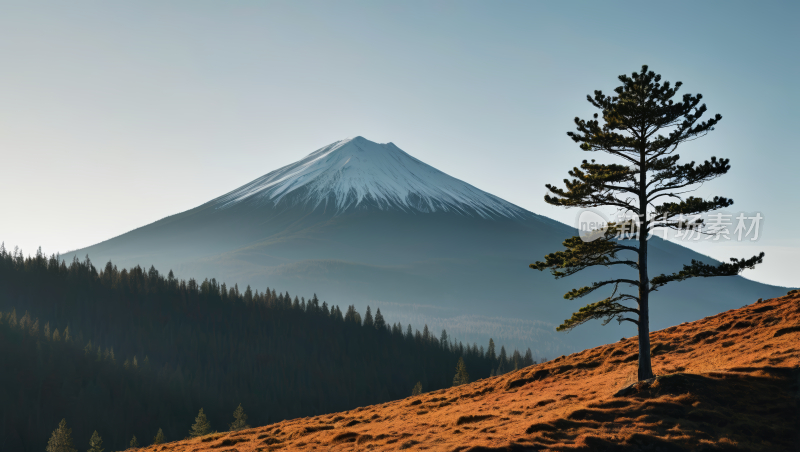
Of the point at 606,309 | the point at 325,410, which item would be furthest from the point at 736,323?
the point at 325,410

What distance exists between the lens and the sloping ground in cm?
1769

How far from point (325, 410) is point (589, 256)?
149 metres

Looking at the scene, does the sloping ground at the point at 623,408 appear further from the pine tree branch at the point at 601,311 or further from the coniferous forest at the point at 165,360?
the coniferous forest at the point at 165,360

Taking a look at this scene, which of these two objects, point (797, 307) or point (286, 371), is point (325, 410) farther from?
point (797, 307)

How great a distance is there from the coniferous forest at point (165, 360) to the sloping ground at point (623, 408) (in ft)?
315

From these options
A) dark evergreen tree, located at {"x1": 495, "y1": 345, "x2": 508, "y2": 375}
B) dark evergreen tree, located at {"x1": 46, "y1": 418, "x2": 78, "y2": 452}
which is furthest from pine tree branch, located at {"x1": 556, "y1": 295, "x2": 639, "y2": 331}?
dark evergreen tree, located at {"x1": 495, "y1": 345, "x2": 508, "y2": 375}

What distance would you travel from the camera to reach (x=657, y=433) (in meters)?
17.4

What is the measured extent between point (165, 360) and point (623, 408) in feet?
563

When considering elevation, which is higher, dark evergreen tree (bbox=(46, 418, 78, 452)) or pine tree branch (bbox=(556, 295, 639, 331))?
pine tree branch (bbox=(556, 295, 639, 331))

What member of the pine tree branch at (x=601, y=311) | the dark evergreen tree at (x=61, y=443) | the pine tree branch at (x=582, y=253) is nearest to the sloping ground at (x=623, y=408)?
the pine tree branch at (x=601, y=311)

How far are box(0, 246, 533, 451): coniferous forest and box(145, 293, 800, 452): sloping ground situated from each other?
3776 inches

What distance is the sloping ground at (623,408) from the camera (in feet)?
58.0

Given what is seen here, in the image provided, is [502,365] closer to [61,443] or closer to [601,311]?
[61,443]

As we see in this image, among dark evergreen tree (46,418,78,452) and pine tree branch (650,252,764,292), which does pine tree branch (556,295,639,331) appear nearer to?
pine tree branch (650,252,764,292)
